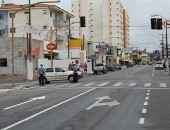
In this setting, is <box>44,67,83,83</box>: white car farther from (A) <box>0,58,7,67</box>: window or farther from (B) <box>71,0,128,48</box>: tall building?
(B) <box>71,0,128,48</box>: tall building

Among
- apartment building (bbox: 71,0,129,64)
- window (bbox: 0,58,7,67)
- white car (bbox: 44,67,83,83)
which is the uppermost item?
apartment building (bbox: 71,0,129,64)

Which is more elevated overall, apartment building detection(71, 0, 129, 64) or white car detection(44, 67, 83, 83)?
apartment building detection(71, 0, 129, 64)

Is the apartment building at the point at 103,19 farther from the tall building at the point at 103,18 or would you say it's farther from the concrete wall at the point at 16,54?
the concrete wall at the point at 16,54

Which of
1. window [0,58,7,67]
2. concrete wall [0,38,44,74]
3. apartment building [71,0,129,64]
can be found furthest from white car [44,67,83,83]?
apartment building [71,0,129,64]

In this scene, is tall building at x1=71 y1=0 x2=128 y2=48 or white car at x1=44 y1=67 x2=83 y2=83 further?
tall building at x1=71 y1=0 x2=128 y2=48

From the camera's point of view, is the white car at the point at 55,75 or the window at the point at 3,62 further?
the window at the point at 3,62

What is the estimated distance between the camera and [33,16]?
272 ft

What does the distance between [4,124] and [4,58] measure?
43315mm

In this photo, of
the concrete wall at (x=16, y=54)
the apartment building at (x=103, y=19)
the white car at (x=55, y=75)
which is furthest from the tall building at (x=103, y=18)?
the white car at (x=55, y=75)

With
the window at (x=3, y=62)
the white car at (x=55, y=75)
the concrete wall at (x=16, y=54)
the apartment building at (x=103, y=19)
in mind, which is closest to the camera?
the white car at (x=55, y=75)

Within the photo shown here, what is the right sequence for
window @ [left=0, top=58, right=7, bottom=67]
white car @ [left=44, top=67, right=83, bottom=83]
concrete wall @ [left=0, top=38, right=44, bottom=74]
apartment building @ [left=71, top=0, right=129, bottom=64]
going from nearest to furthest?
white car @ [left=44, top=67, right=83, bottom=83] < concrete wall @ [left=0, top=38, right=44, bottom=74] < window @ [left=0, top=58, right=7, bottom=67] < apartment building @ [left=71, top=0, right=129, bottom=64]

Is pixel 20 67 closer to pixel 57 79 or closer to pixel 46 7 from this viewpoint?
pixel 57 79

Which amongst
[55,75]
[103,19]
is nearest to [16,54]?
[55,75]

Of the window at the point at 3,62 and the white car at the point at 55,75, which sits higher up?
the window at the point at 3,62
